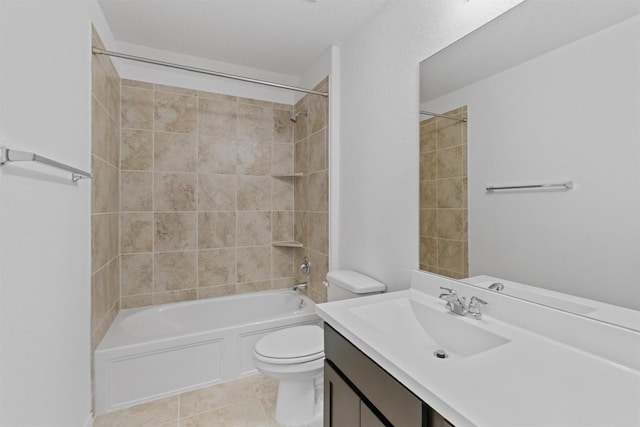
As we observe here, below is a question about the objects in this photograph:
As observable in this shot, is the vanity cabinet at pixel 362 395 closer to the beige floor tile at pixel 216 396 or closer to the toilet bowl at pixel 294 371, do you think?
the toilet bowl at pixel 294 371

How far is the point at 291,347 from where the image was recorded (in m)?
1.70

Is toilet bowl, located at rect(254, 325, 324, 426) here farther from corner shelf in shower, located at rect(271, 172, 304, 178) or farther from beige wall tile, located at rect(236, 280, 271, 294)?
corner shelf in shower, located at rect(271, 172, 304, 178)

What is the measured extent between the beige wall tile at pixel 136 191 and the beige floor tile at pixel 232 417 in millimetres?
1571

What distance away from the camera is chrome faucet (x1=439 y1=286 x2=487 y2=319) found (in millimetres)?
1096

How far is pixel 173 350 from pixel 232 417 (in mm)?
567

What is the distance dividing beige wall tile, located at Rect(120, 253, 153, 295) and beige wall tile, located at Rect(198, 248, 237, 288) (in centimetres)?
39

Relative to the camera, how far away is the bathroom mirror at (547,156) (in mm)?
794

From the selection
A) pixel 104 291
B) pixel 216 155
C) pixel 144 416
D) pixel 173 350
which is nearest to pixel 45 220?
pixel 104 291

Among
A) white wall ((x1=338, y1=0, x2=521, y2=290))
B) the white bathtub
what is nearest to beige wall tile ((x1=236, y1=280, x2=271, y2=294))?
the white bathtub

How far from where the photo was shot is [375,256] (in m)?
1.82

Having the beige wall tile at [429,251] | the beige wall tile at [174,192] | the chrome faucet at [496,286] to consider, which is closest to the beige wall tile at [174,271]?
the beige wall tile at [174,192]

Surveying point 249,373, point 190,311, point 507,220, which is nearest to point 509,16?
point 507,220

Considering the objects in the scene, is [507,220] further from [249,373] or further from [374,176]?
[249,373]

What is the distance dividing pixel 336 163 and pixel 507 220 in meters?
1.33
